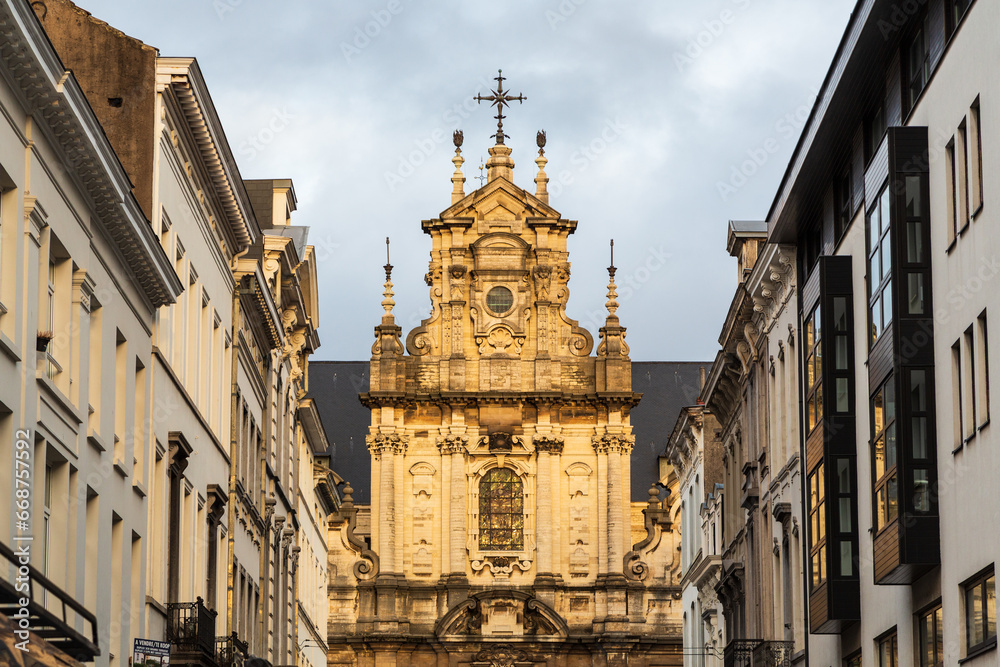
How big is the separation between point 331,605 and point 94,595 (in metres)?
48.8

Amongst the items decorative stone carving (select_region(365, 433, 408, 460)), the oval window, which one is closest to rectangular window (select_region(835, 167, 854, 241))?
the oval window

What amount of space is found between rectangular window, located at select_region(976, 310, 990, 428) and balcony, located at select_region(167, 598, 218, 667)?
13.4 metres

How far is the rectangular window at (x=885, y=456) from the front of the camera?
25578 millimetres

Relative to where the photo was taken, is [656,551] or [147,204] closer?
[147,204]

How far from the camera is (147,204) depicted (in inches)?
1121

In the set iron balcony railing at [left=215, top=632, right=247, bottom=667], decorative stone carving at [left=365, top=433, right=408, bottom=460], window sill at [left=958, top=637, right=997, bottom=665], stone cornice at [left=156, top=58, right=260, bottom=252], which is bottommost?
window sill at [left=958, top=637, right=997, bottom=665]

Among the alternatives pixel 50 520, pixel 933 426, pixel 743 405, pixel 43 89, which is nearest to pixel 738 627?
pixel 743 405

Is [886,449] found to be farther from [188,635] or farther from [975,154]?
[188,635]

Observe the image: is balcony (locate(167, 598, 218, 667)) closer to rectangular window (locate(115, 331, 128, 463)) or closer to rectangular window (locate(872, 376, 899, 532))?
rectangular window (locate(115, 331, 128, 463))

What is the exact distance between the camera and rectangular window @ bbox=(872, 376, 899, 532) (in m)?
25.6

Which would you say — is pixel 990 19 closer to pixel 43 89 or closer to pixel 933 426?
pixel 933 426

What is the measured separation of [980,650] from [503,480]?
52695mm

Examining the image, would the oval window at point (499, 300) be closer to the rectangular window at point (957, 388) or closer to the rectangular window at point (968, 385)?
the rectangular window at point (957, 388)

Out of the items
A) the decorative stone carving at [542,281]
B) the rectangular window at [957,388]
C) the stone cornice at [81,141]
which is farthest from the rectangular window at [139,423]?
the decorative stone carving at [542,281]
